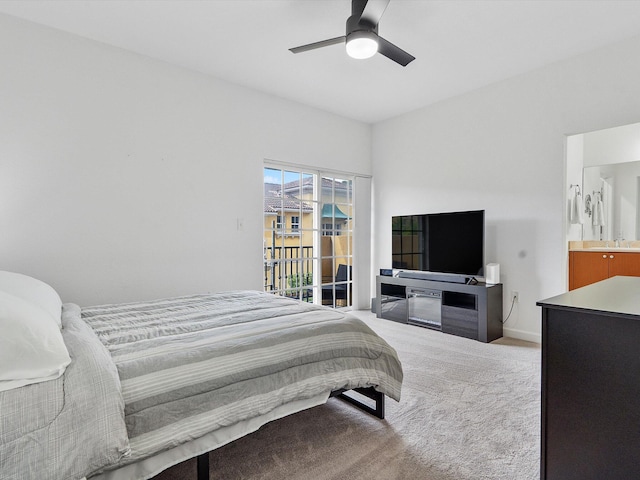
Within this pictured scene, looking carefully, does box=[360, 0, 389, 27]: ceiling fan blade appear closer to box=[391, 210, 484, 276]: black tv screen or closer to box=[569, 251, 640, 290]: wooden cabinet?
box=[391, 210, 484, 276]: black tv screen

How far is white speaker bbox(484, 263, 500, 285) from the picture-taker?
3795mm

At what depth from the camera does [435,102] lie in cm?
448

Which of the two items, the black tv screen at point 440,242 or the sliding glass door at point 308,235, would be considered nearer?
the black tv screen at point 440,242

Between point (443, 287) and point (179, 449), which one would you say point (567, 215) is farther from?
point (179, 449)

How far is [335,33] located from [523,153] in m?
2.31

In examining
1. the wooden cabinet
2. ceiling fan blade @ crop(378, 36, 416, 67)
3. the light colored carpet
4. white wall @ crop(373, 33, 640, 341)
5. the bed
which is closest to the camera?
the bed

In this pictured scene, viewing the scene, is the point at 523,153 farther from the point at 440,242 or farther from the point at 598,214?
the point at 440,242

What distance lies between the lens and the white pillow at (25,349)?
1095mm

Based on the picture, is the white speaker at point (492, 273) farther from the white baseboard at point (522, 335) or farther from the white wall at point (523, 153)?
the white baseboard at point (522, 335)

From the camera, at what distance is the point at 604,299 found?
56.9 inches

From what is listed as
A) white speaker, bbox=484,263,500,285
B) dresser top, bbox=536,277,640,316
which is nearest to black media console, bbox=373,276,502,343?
white speaker, bbox=484,263,500,285

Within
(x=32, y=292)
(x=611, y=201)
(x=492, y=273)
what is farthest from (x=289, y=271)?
(x=611, y=201)

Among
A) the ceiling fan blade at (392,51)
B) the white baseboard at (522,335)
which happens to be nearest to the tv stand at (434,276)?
the white baseboard at (522,335)

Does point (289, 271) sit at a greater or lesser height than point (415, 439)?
greater
